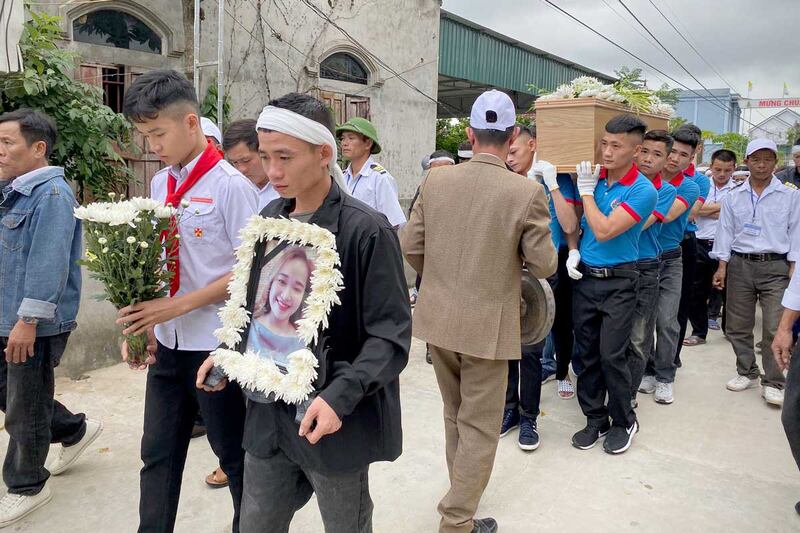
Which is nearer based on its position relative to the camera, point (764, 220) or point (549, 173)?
point (549, 173)

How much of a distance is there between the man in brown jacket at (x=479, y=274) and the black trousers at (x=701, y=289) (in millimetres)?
4436

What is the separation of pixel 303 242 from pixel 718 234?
4789mm

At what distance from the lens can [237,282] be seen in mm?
2086

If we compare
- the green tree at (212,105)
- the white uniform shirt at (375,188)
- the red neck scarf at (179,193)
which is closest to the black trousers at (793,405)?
the red neck scarf at (179,193)

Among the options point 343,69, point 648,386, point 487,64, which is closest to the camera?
point 648,386

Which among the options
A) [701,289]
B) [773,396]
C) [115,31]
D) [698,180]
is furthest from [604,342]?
[115,31]

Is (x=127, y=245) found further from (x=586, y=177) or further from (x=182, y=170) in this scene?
(x=586, y=177)

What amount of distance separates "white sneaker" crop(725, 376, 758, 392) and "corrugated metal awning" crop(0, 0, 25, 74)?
5948mm

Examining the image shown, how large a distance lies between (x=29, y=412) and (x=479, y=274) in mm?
2329

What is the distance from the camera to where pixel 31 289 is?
2.87 meters

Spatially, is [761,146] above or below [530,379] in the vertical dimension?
above

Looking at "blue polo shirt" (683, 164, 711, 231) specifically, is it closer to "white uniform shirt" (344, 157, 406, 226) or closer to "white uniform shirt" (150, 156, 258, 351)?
"white uniform shirt" (344, 157, 406, 226)

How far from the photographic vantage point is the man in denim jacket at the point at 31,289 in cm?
292

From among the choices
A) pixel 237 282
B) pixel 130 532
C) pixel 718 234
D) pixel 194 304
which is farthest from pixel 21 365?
pixel 718 234
